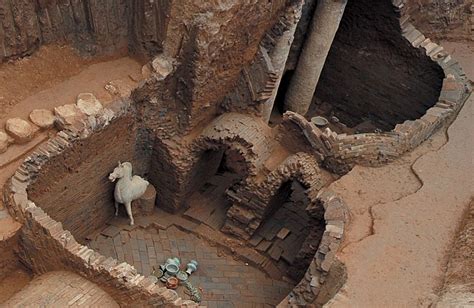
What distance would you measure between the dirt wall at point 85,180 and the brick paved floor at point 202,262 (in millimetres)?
414

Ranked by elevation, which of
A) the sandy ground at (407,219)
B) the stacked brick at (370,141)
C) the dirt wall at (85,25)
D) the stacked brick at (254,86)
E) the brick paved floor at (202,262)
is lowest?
the brick paved floor at (202,262)

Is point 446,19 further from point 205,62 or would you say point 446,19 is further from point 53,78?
point 53,78

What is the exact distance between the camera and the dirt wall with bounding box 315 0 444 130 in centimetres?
1075

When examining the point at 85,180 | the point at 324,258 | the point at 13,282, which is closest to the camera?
the point at 324,258

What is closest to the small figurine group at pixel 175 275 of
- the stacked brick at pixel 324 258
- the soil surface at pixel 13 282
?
the stacked brick at pixel 324 258

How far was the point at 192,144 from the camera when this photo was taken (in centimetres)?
925

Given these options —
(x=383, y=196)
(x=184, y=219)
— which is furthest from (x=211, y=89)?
(x=383, y=196)

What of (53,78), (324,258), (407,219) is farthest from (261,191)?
(53,78)

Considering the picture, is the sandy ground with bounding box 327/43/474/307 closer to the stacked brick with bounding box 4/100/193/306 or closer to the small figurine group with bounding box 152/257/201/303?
the stacked brick with bounding box 4/100/193/306

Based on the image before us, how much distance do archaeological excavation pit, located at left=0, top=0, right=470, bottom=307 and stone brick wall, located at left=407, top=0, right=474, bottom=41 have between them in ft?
2.92

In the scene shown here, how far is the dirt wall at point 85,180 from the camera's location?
765 cm

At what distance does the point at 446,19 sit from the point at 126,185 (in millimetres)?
7105

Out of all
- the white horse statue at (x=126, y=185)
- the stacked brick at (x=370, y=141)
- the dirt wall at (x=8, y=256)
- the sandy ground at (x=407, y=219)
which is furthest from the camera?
the white horse statue at (x=126, y=185)

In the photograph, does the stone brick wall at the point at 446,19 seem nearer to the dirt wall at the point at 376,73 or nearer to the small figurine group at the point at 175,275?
the dirt wall at the point at 376,73
